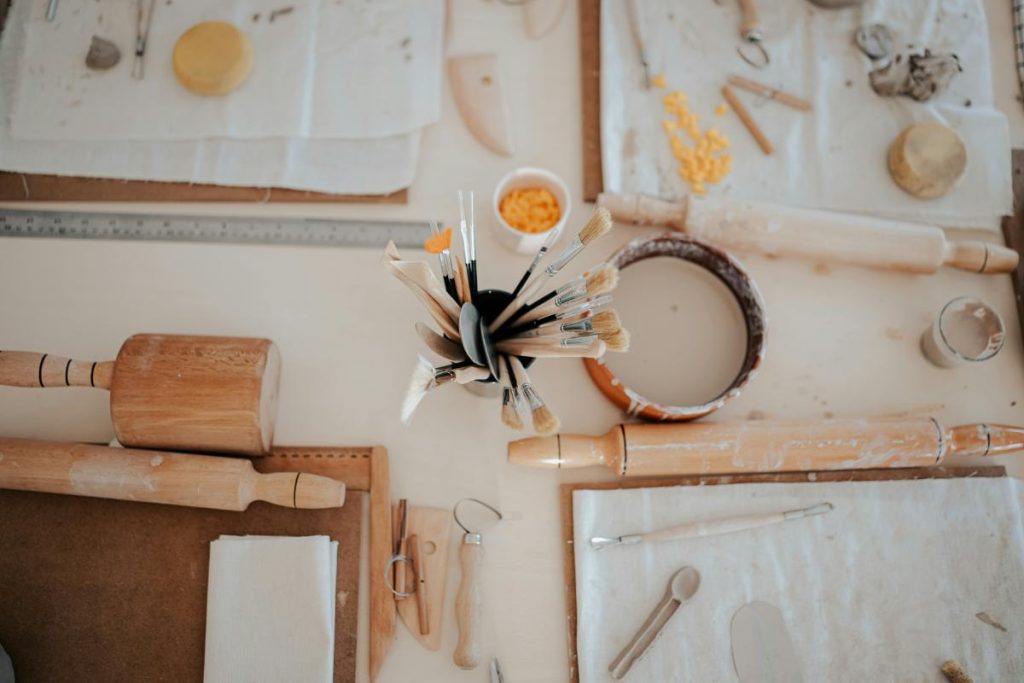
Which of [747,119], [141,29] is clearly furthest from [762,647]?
[141,29]

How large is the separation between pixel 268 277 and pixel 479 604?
57 centimetres

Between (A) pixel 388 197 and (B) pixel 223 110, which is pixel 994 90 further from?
(B) pixel 223 110

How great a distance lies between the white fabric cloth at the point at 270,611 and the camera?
2.90 ft

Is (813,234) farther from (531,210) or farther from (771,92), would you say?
(531,210)

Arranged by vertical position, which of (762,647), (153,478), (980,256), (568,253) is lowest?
(762,647)

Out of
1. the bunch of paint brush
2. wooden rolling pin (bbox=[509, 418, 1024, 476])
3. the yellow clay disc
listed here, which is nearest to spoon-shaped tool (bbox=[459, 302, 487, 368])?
the bunch of paint brush

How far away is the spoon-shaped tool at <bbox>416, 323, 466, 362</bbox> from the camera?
0.80 m

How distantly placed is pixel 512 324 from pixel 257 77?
645mm

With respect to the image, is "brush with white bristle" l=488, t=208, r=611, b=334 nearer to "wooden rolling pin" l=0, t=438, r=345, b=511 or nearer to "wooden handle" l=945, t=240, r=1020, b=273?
"wooden rolling pin" l=0, t=438, r=345, b=511

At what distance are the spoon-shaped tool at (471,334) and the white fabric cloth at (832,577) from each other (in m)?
0.30

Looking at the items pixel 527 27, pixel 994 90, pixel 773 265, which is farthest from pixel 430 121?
pixel 994 90

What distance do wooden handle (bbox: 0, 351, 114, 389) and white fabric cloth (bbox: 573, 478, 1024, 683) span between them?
0.66m

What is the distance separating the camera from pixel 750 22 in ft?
3.88

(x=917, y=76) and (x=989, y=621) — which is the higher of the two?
(x=917, y=76)
